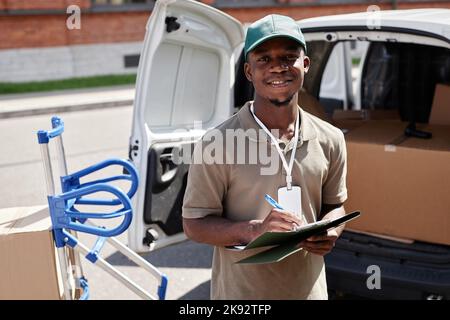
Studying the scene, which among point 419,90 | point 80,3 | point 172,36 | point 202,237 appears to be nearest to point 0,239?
point 202,237

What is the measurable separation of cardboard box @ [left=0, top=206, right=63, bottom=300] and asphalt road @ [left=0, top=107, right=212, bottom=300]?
5.02 feet

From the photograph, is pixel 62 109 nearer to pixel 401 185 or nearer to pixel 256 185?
pixel 401 185

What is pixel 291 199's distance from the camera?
2.11m

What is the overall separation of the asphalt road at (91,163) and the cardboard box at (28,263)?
5.02 feet

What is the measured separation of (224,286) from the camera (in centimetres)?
223

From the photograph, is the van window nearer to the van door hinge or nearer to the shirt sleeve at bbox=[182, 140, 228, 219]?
the van door hinge

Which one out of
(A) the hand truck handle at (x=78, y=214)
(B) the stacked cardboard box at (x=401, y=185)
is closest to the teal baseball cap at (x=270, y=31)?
(A) the hand truck handle at (x=78, y=214)

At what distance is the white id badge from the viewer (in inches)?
82.2

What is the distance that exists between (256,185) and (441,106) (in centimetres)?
304

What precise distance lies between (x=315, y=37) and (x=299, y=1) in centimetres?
1554

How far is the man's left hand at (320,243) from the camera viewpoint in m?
2.10

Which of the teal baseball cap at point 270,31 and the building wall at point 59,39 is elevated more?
the teal baseball cap at point 270,31

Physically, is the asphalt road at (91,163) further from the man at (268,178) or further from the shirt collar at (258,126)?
the shirt collar at (258,126)

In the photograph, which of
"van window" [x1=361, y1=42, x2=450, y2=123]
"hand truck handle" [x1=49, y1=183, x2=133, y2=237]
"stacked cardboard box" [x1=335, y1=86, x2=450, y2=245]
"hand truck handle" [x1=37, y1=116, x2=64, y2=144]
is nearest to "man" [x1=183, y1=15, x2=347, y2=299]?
"hand truck handle" [x1=49, y1=183, x2=133, y2=237]
